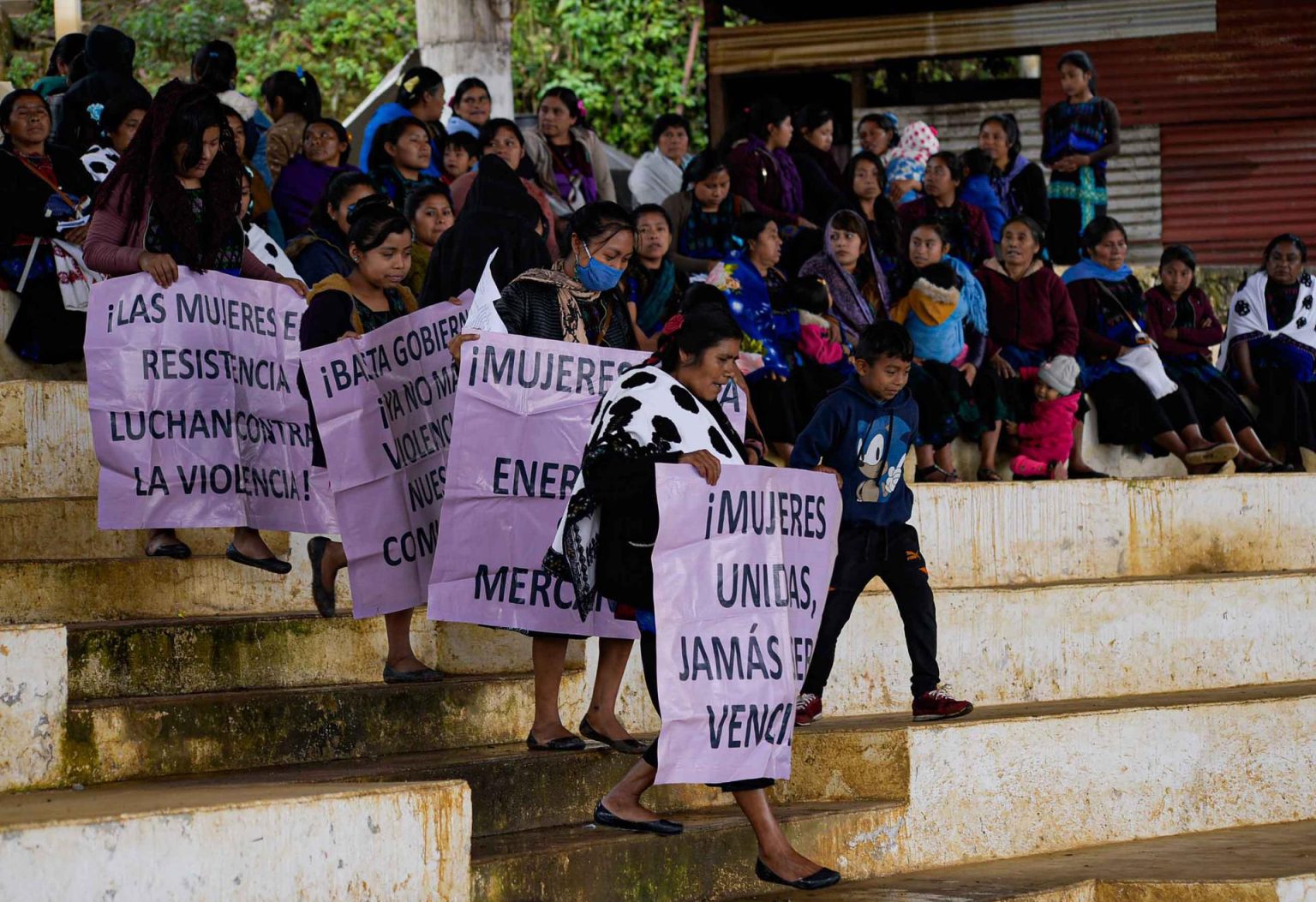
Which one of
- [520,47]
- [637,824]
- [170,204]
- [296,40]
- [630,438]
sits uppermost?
[296,40]

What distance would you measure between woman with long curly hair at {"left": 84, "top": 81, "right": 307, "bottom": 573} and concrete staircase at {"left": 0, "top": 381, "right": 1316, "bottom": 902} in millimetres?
260

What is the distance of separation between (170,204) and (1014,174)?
23.9ft

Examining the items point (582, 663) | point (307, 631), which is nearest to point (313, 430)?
point (307, 631)

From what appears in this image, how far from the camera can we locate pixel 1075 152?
13.3 metres

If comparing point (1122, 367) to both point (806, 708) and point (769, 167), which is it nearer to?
point (769, 167)

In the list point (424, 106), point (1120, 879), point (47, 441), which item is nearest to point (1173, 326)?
point (424, 106)

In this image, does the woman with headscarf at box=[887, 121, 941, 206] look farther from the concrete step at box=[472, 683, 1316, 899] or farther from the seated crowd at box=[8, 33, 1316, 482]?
the concrete step at box=[472, 683, 1316, 899]

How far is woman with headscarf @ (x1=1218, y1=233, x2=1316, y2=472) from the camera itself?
11.6 meters

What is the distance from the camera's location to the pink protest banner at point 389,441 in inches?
265

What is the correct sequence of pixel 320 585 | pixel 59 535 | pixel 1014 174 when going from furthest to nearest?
pixel 1014 174 → pixel 59 535 → pixel 320 585

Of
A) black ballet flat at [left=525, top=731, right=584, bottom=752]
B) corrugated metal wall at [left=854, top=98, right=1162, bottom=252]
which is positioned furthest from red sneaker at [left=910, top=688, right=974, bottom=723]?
corrugated metal wall at [left=854, top=98, right=1162, bottom=252]

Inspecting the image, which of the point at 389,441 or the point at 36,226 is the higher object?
the point at 36,226

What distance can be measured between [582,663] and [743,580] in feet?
4.89

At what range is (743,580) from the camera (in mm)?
5840
